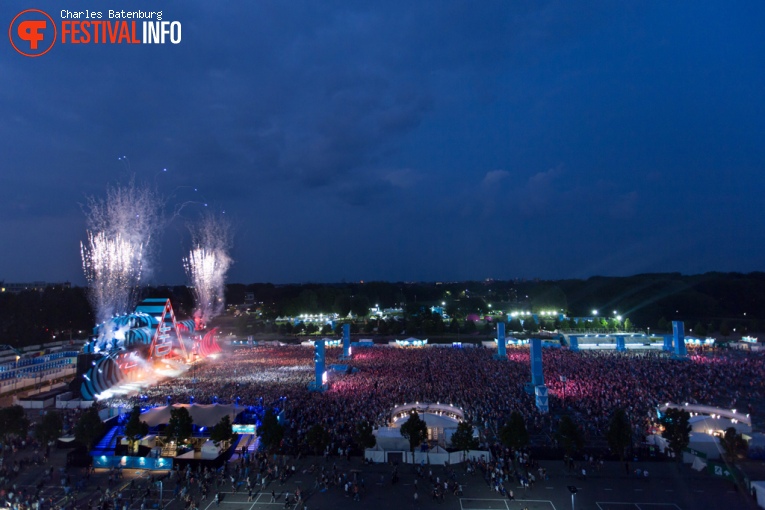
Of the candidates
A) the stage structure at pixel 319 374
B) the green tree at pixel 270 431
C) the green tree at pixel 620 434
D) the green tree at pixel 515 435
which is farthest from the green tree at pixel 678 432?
the stage structure at pixel 319 374


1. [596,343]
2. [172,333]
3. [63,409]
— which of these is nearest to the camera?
[63,409]

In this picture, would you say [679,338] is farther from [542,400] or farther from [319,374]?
[319,374]

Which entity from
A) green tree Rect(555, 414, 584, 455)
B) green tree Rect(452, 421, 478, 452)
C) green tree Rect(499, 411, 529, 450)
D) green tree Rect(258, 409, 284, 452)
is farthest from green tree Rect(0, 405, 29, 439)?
green tree Rect(555, 414, 584, 455)

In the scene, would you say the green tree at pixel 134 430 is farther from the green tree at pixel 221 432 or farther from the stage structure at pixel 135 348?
the stage structure at pixel 135 348

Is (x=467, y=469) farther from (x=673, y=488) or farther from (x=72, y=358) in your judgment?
(x=72, y=358)

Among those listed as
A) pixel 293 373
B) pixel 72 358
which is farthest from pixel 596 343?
pixel 72 358

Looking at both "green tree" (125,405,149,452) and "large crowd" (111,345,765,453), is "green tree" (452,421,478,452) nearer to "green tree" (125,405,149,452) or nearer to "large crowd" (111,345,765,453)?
"large crowd" (111,345,765,453)

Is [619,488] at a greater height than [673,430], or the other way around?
[673,430]
